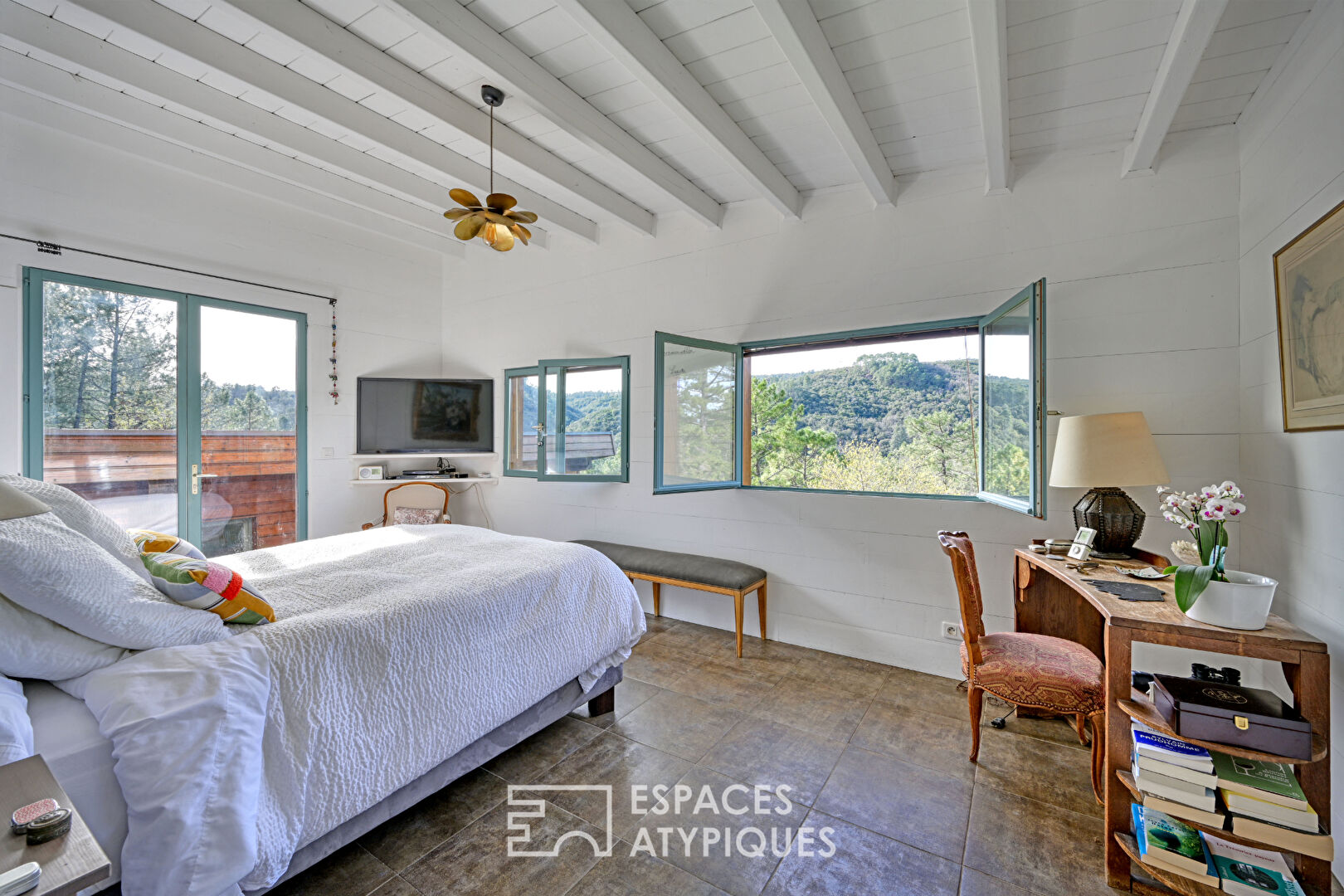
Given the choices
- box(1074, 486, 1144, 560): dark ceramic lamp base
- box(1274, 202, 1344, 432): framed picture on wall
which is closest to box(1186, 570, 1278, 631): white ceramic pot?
box(1274, 202, 1344, 432): framed picture on wall

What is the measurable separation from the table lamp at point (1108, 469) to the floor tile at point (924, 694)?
1.00 m

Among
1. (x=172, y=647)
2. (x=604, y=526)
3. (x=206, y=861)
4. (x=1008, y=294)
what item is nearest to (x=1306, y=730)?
(x=1008, y=294)

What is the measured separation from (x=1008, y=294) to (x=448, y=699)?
3.24m

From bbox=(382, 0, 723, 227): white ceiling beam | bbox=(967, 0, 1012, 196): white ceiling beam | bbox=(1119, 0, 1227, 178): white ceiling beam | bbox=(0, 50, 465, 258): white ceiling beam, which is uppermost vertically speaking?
bbox=(0, 50, 465, 258): white ceiling beam

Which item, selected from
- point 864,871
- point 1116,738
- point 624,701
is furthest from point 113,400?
point 1116,738

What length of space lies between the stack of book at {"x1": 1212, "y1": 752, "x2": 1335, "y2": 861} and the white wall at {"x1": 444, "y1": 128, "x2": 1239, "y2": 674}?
1376mm

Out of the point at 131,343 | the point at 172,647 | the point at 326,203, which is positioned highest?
the point at 326,203

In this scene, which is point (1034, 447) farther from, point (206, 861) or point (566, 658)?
point (206, 861)

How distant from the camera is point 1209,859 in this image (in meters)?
1.54

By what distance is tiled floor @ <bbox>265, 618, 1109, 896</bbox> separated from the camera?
1.67 meters

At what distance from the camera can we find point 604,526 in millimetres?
4344

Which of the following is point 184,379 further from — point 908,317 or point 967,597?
→ point 967,597

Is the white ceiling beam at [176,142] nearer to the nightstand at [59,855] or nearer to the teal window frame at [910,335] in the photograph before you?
the teal window frame at [910,335]

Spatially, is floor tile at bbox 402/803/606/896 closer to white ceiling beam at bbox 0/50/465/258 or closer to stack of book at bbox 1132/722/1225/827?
stack of book at bbox 1132/722/1225/827
